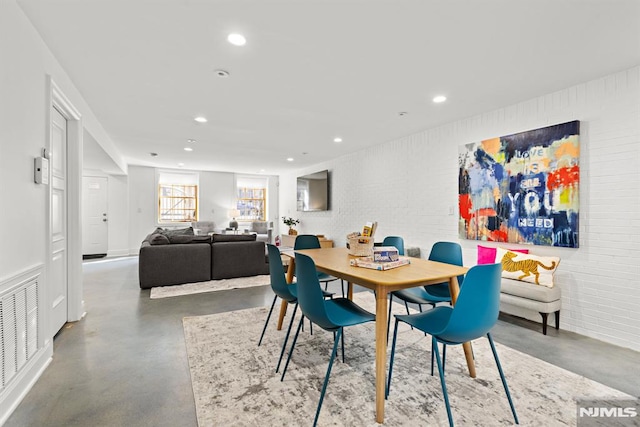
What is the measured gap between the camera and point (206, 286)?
15.2 feet

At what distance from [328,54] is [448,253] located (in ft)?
6.60

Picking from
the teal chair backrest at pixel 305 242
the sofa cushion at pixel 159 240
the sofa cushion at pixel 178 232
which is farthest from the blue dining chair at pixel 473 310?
the sofa cushion at pixel 178 232

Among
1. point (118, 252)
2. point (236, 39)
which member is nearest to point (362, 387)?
point (236, 39)

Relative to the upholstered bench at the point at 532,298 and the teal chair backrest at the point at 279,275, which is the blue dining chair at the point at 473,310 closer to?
the teal chair backrest at the point at 279,275

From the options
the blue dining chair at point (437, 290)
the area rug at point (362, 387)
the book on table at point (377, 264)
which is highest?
the book on table at point (377, 264)

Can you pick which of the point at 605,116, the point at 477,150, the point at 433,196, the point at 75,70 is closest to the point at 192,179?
the point at 75,70

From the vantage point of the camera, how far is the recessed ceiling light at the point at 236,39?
2.23m

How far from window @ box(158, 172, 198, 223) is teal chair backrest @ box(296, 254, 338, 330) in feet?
26.3

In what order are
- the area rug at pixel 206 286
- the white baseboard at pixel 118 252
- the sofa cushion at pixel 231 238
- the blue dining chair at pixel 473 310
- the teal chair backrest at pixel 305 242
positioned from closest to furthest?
1. the blue dining chair at pixel 473 310
2. the teal chair backrest at pixel 305 242
3. the area rug at pixel 206 286
4. the sofa cushion at pixel 231 238
5. the white baseboard at pixel 118 252

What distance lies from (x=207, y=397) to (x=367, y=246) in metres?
1.57

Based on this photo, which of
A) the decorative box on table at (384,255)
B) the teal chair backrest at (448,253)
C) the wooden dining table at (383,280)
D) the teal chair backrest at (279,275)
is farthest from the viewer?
the teal chair backrest at (448,253)

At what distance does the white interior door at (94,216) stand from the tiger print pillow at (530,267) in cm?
895

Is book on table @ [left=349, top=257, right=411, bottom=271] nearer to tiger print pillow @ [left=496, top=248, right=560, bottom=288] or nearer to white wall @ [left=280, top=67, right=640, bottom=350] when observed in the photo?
tiger print pillow @ [left=496, top=248, right=560, bottom=288]

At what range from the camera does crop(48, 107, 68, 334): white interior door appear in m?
2.79
